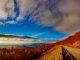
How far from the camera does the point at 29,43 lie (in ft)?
16.8

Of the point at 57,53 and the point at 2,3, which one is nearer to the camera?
the point at 57,53

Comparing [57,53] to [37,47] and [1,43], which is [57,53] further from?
[1,43]

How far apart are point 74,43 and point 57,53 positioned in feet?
2.61

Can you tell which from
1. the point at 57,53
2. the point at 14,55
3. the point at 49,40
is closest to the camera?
the point at 57,53

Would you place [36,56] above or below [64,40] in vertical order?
below

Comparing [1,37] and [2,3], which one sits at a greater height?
[2,3]

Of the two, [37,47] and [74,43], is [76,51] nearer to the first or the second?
[74,43]

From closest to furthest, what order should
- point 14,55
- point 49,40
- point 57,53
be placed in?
point 57,53 < point 14,55 < point 49,40

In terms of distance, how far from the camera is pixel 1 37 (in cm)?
517

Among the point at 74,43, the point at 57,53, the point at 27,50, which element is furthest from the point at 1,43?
the point at 74,43

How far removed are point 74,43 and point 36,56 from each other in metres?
1.00

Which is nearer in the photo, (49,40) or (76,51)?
(76,51)

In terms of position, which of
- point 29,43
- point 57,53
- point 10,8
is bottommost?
point 57,53

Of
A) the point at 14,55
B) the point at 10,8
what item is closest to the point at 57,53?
the point at 14,55
